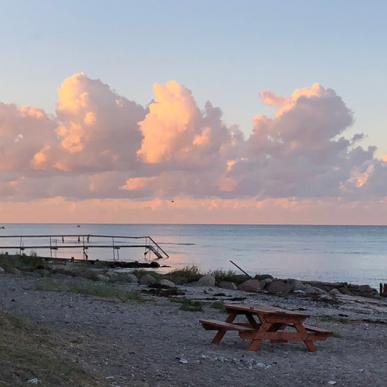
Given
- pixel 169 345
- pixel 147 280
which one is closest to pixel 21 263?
pixel 147 280

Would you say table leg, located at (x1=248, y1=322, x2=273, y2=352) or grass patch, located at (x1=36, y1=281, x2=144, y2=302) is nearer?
table leg, located at (x1=248, y1=322, x2=273, y2=352)

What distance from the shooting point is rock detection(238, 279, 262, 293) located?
2780cm

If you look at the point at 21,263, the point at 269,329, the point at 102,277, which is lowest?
the point at 102,277

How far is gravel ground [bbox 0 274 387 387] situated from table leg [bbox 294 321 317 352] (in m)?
0.12

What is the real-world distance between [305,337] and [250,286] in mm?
17680

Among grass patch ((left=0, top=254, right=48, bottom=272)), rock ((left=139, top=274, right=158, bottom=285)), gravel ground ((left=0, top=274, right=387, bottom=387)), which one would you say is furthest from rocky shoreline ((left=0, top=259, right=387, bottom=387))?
grass patch ((left=0, top=254, right=48, bottom=272))

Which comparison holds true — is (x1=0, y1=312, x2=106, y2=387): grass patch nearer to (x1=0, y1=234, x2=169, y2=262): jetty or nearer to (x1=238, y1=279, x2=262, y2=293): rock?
(x1=238, y1=279, x2=262, y2=293): rock

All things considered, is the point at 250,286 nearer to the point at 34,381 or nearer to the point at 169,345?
the point at 169,345

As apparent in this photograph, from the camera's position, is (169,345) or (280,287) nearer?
(169,345)

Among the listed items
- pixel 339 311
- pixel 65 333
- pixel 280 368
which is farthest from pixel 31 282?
pixel 280 368

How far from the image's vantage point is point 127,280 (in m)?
28.3

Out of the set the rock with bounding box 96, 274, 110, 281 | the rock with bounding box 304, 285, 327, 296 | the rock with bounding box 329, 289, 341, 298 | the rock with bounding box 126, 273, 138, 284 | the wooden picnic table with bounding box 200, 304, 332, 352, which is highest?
the wooden picnic table with bounding box 200, 304, 332, 352

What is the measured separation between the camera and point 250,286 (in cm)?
2823

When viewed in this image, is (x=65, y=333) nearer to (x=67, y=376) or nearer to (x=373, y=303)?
(x=67, y=376)
